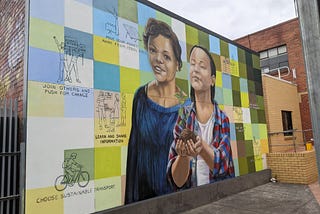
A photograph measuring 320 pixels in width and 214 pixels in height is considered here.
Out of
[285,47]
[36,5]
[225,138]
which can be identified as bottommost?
[225,138]

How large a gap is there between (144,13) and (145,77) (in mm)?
1440

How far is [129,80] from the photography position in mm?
5082

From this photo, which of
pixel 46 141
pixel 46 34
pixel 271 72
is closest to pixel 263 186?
pixel 46 141

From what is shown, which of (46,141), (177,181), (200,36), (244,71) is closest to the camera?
(46,141)

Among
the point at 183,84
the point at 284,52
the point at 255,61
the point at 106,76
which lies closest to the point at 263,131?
the point at 255,61

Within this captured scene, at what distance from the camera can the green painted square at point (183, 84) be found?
6.14m

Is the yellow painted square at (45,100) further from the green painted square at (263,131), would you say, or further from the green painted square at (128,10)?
the green painted square at (263,131)

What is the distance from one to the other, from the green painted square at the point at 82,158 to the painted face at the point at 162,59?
229cm

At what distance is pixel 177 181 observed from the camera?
5707 mm

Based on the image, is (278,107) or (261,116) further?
(278,107)

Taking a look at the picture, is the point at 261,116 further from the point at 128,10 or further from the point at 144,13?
the point at 128,10

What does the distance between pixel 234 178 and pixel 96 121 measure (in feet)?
15.0

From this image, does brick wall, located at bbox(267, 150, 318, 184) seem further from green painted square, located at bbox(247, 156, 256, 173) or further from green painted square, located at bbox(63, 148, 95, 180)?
green painted square, located at bbox(63, 148, 95, 180)

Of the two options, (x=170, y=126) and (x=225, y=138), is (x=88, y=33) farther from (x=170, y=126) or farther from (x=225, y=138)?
(x=225, y=138)
